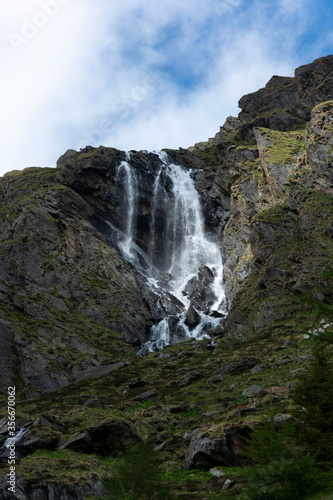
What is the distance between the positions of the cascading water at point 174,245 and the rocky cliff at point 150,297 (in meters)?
1.69

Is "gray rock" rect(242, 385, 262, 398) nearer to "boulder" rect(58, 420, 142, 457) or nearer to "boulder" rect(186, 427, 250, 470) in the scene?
"boulder" rect(58, 420, 142, 457)

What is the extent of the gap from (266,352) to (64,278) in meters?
45.6

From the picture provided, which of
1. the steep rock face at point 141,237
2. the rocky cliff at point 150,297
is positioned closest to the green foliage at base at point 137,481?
the rocky cliff at point 150,297

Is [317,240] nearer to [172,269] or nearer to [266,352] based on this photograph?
[266,352]

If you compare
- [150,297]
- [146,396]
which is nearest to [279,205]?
[150,297]

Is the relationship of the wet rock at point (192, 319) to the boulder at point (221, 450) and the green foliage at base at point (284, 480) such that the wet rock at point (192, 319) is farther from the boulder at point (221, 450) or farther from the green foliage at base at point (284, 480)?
the green foliage at base at point (284, 480)

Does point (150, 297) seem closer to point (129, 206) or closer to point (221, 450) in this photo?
point (129, 206)

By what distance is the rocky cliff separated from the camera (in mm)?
18047

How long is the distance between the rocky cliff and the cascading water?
1687mm

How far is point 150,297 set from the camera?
7862 centimetres

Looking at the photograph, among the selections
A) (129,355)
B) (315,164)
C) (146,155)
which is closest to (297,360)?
(129,355)

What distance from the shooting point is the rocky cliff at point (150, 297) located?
18047 millimetres

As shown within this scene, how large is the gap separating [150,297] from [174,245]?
82.7ft

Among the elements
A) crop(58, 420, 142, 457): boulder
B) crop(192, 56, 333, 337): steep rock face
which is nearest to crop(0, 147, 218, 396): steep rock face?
crop(192, 56, 333, 337): steep rock face
